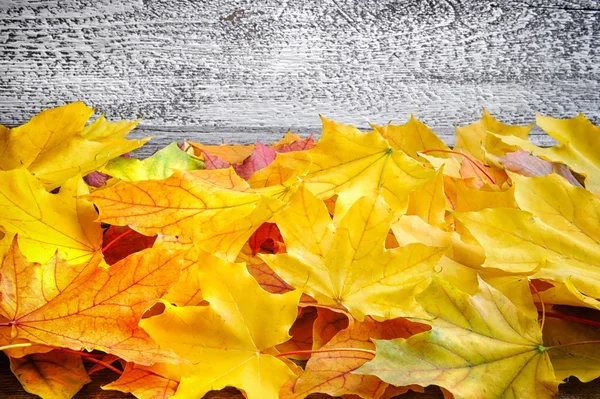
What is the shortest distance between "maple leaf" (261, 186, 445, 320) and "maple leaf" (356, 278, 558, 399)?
0.08 ft

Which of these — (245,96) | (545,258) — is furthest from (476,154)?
(245,96)

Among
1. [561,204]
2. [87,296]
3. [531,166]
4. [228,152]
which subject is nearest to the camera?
[87,296]

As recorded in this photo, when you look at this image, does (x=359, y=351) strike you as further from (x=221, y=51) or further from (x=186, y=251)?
(x=221, y=51)

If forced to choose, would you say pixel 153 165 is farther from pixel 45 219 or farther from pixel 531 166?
pixel 531 166

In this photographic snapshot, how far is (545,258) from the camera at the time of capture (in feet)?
1.60

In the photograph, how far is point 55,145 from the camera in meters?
0.66

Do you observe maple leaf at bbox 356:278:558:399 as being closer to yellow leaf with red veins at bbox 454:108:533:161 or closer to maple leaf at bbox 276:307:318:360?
maple leaf at bbox 276:307:318:360

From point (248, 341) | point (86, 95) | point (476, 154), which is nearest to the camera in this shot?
point (248, 341)

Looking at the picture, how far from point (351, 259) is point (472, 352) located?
122 millimetres

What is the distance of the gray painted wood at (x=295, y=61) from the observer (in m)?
1.04

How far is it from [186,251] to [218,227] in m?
0.04

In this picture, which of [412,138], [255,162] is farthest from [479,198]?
[255,162]

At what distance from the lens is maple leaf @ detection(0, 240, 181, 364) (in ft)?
1.41

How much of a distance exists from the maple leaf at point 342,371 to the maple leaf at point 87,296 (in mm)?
125
